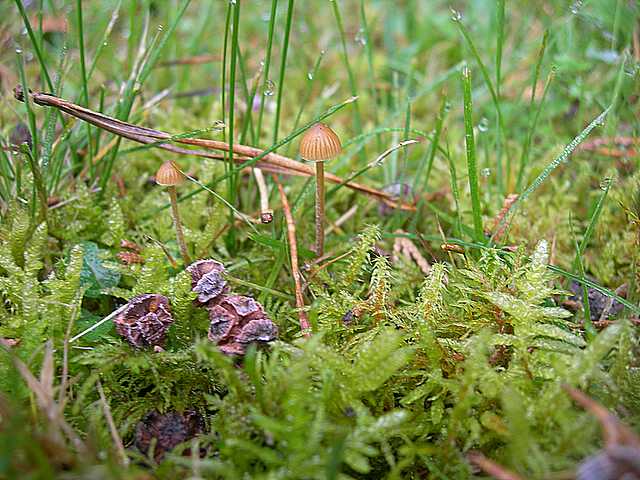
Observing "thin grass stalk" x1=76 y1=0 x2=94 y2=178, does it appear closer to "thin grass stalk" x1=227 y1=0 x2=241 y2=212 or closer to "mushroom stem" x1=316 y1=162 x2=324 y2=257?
"thin grass stalk" x1=227 y1=0 x2=241 y2=212

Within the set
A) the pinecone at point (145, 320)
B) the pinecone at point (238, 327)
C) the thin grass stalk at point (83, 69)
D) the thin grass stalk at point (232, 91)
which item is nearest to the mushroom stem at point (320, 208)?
the thin grass stalk at point (232, 91)

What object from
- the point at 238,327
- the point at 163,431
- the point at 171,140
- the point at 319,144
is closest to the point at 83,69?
the point at 171,140

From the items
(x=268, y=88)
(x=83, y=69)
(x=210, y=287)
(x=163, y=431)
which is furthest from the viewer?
(x=268, y=88)

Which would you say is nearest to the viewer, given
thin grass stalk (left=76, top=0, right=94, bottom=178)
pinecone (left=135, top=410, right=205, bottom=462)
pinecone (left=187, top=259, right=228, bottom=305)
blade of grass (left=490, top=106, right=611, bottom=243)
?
pinecone (left=135, top=410, right=205, bottom=462)

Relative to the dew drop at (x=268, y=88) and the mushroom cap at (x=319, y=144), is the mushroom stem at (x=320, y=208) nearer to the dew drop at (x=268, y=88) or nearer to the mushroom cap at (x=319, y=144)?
the mushroom cap at (x=319, y=144)

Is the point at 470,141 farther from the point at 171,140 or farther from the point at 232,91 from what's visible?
the point at 171,140

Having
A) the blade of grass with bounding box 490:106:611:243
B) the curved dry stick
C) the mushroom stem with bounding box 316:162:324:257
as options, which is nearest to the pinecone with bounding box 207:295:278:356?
the mushroom stem with bounding box 316:162:324:257

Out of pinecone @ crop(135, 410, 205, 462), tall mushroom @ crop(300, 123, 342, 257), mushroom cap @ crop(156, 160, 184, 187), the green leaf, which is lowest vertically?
pinecone @ crop(135, 410, 205, 462)
